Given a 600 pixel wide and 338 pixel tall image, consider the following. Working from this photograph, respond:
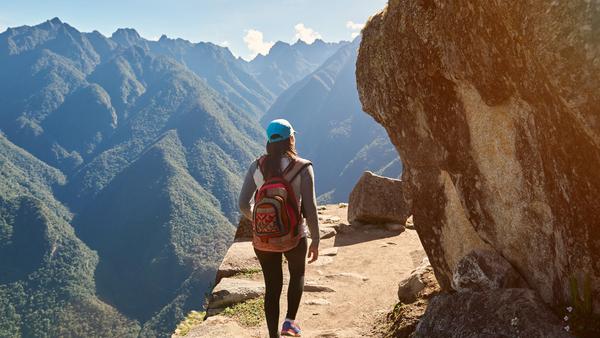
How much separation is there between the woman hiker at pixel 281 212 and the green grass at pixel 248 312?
3.40 meters

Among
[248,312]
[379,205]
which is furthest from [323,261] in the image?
[379,205]

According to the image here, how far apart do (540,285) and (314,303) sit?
6504 millimetres

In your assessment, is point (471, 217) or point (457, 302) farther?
point (471, 217)

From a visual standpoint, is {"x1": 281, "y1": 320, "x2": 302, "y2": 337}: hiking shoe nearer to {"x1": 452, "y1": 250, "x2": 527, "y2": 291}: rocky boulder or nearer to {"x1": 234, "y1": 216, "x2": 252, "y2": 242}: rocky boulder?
{"x1": 452, "y1": 250, "x2": 527, "y2": 291}: rocky boulder

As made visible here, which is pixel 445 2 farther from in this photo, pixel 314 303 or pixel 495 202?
pixel 314 303

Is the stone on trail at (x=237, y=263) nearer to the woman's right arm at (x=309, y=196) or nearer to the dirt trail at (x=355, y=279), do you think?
the dirt trail at (x=355, y=279)

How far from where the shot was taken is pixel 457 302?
236 inches

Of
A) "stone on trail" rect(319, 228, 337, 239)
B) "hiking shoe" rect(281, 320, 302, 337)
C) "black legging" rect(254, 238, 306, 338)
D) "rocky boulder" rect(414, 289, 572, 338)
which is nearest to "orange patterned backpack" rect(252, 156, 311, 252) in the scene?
"black legging" rect(254, 238, 306, 338)

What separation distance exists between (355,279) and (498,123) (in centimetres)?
829

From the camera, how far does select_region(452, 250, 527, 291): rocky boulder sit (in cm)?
607

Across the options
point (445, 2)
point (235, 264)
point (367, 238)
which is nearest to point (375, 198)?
point (367, 238)

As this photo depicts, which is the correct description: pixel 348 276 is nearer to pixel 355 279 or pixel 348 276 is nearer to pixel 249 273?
pixel 355 279

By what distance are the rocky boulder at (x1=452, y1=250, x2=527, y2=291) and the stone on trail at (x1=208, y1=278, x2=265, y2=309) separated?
6.39 metres

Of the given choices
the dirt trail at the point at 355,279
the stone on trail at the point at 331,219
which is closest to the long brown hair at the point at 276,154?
the dirt trail at the point at 355,279
